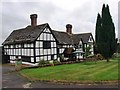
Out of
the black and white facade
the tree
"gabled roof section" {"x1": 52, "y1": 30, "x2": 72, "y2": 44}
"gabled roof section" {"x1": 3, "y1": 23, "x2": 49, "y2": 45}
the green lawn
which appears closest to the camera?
the green lawn

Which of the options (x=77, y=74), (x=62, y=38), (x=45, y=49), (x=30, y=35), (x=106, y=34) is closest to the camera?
(x=77, y=74)

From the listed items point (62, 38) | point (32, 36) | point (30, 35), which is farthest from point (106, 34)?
point (62, 38)

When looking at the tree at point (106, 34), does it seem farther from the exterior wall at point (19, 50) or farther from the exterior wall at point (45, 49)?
the exterior wall at point (19, 50)

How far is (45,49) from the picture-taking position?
36750mm

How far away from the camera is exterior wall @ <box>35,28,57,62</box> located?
3517 centimetres

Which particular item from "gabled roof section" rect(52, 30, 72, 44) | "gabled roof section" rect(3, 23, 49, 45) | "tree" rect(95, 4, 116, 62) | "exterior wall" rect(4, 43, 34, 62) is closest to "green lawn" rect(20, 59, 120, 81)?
"tree" rect(95, 4, 116, 62)

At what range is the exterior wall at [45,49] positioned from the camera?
35172 millimetres

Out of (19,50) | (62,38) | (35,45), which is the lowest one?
(19,50)

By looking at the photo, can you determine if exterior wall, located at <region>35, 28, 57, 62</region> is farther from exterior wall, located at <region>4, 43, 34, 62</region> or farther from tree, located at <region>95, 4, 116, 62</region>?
tree, located at <region>95, 4, 116, 62</region>

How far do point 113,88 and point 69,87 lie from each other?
2.94m

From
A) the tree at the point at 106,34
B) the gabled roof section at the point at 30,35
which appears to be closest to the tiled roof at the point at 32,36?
the gabled roof section at the point at 30,35

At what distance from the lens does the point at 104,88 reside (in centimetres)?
1357

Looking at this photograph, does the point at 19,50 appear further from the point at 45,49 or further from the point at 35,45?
the point at 45,49

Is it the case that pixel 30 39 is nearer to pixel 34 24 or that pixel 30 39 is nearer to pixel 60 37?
pixel 34 24
